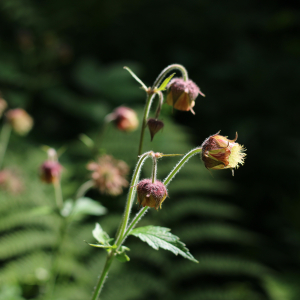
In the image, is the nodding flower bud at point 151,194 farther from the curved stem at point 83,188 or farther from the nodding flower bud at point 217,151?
the curved stem at point 83,188

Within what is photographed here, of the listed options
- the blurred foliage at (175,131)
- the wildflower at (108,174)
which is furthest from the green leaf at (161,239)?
the blurred foliage at (175,131)

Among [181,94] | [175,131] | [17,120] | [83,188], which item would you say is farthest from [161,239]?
[175,131]

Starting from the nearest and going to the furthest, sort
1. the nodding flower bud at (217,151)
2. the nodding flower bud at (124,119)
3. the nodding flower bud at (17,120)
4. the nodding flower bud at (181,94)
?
the nodding flower bud at (217,151)
the nodding flower bud at (181,94)
the nodding flower bud at (124,119)
the nodding flower bud at (17,120)

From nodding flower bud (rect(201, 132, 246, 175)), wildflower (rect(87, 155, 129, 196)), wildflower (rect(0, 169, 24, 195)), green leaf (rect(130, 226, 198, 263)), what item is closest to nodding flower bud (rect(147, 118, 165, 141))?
nodding flower bud (rect(201, 132, 246, 175))

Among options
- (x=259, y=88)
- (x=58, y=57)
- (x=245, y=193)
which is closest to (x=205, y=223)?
(x=245, y=193)

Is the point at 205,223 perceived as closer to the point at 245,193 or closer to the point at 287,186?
the point at 245,193
